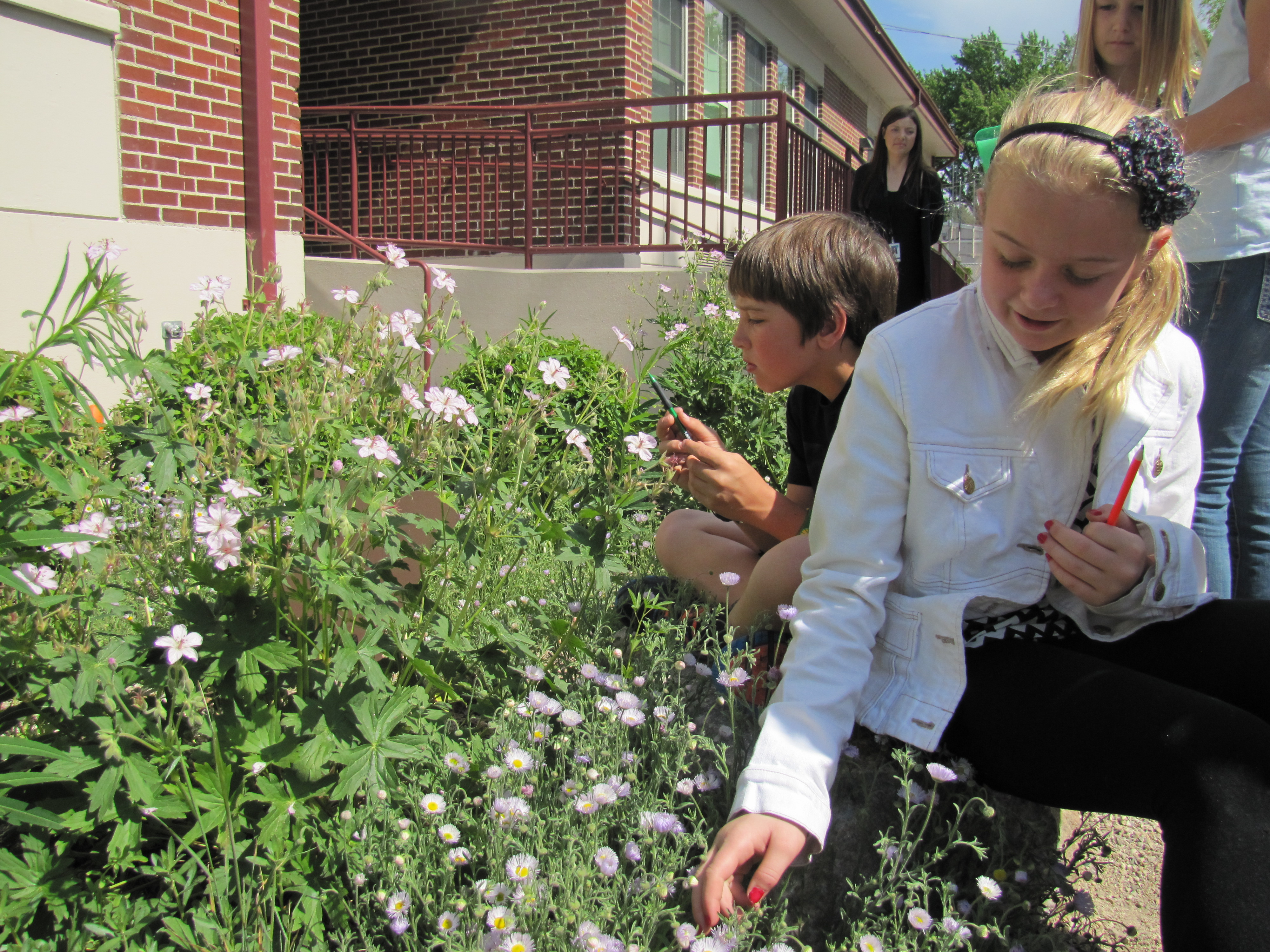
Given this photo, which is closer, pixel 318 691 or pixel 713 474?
pixel 318 691

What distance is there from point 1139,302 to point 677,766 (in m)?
1.14

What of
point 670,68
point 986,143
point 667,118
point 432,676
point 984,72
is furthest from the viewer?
point 984,72

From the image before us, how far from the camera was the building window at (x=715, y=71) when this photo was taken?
11.1 meters

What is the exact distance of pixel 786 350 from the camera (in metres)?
2.40

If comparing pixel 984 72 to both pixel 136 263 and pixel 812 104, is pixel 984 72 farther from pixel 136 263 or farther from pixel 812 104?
pixel 136 263

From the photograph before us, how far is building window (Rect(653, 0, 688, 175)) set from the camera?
1009cm

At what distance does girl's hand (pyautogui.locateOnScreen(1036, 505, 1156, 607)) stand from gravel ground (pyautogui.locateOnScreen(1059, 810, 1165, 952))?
1.38 feet

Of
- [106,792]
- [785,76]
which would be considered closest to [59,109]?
[106,792]

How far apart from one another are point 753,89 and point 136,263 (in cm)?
965

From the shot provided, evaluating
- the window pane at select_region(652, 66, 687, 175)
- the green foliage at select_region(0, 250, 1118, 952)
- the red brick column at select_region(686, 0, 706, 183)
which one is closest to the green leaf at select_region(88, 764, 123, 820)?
the green foliage at select_region(0, 250, 1118, 952)

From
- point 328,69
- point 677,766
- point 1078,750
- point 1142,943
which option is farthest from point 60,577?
point 328,69

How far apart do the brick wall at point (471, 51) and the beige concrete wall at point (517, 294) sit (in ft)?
9.03

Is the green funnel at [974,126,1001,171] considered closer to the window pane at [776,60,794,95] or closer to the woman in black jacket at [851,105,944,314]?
the woman in black jacket at [851,105,944,314]

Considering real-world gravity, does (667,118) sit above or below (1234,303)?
above
